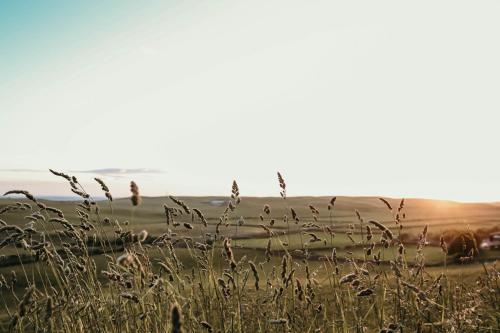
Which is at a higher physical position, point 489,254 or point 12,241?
point 12,241

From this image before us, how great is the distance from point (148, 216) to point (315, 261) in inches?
2291

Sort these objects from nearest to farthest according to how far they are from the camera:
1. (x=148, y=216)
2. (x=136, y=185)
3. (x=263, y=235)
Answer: (x=136, y=185) < (x=263, y=235) < (x=148, y=216)

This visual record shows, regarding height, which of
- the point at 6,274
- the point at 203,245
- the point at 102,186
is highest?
the point at 102,186

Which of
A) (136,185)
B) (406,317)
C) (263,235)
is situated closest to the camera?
(136,185)

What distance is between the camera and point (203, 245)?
511 centimetres

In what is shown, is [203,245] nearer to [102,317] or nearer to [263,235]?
[102,317]

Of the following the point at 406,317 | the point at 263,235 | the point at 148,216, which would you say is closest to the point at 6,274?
the point at 263,235

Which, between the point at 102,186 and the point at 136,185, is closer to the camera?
the point at 136,185

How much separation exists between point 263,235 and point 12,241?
1184 inches

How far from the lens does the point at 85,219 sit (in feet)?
16.7

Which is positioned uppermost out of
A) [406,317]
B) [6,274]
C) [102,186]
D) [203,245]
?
[102,186]

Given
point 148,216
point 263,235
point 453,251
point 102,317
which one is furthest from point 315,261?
point 148,216

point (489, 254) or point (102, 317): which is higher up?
point (102, 317)

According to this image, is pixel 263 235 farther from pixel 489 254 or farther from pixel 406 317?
pixel 406 317
